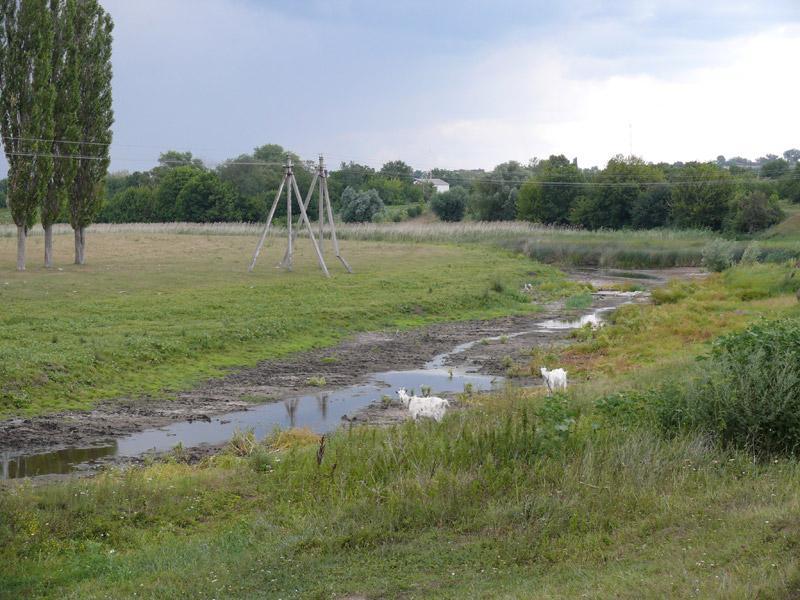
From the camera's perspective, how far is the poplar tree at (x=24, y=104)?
3969 centimetres

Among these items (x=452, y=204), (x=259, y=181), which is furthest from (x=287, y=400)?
(x=259, y=181)

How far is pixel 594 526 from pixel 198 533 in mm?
4149

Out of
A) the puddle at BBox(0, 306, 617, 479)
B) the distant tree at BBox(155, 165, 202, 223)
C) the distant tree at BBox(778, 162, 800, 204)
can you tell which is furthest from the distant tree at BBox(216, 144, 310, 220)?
the puddle at BBox(0, 306, 617, 479)

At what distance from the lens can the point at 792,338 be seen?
34.9 feet

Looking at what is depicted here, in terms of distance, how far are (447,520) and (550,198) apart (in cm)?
8392

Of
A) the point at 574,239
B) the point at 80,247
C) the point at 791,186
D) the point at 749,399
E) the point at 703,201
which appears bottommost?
the point at 749,399

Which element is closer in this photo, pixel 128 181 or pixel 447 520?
pixel 447 520

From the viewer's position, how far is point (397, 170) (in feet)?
466

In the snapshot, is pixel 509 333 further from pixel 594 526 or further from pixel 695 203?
pixel 695 203

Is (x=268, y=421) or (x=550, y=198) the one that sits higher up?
(x=550, y=198)

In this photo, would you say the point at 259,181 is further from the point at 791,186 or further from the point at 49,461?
the point at 49,461

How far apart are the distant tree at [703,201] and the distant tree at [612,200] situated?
200 inches

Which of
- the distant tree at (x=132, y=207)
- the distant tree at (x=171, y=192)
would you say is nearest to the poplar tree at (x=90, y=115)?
the distant tree at (x=171, y=192)

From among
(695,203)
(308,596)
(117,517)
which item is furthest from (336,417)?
(695,203)
